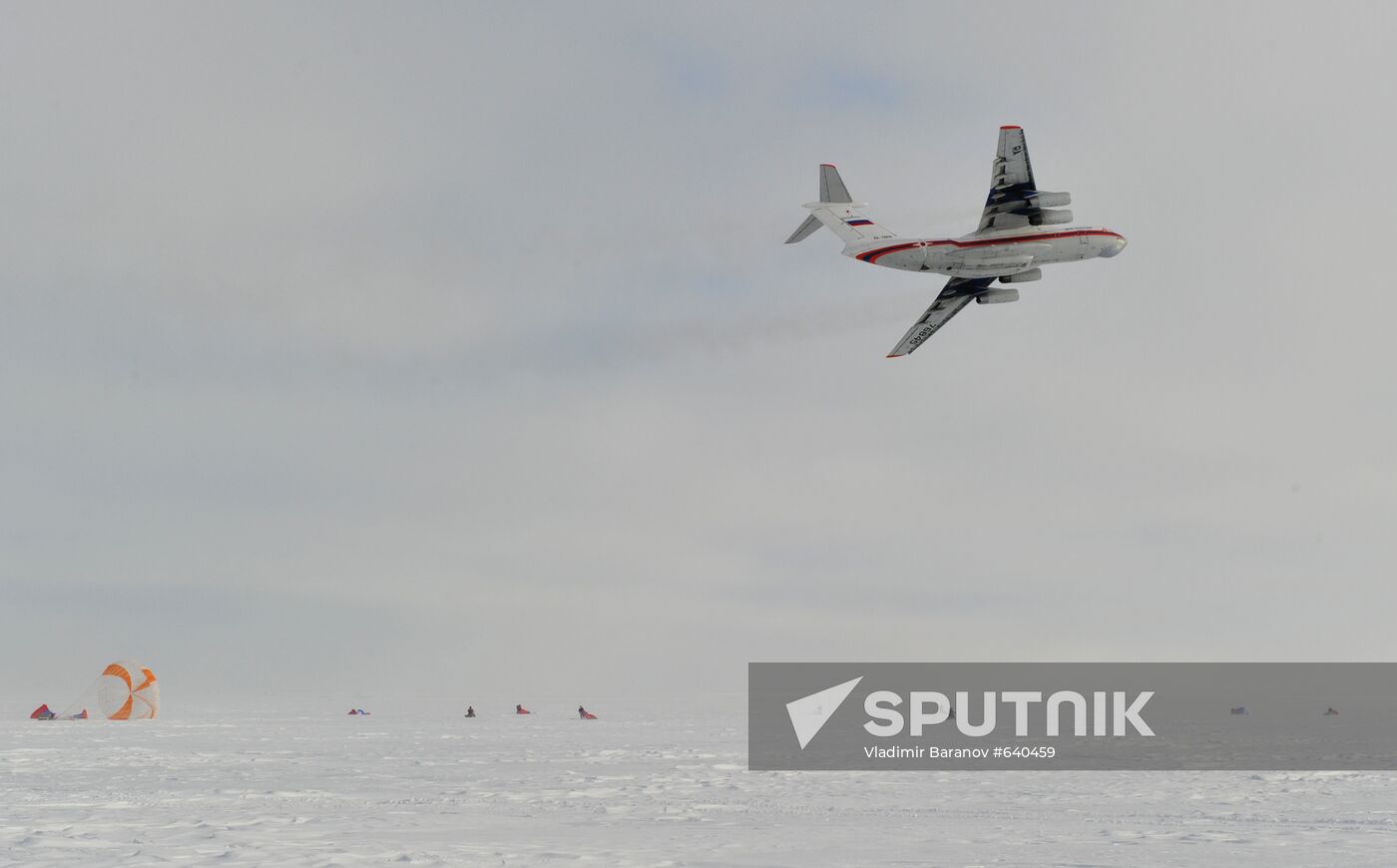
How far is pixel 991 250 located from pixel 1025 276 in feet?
11.0

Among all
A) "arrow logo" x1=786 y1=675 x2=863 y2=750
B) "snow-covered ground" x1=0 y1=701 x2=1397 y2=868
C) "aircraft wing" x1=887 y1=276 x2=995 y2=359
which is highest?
"aircraft wing" x1=887 y1=276 x2=995 y2=359

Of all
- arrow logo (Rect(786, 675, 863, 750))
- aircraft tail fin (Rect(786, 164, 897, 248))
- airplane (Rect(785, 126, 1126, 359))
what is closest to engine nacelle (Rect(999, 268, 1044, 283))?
airplane (Rect(785, 126, 1126, 359))

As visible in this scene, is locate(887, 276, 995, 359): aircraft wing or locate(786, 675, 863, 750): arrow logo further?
locate(786, 675, 863, 750): arrow logo

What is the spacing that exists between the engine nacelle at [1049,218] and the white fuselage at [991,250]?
210 mm

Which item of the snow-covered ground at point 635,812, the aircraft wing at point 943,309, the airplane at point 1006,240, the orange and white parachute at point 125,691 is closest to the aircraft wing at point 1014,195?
the airplane at point 1006,240

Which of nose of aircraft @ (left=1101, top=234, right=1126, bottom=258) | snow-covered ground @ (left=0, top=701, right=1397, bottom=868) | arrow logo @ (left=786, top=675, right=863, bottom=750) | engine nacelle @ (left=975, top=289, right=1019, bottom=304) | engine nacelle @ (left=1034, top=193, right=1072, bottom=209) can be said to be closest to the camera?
snow-covered ground @ (left=0, top=701, right=1397, bottom=868)

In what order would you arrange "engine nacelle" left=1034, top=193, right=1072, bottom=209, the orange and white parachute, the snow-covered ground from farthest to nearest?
the orange and white parachute
"engine nacelle" left=1034, top=193, right=1072, bottom=209
the snow-covered ground

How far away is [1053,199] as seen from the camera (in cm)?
4709

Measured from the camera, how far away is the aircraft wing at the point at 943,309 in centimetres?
5394

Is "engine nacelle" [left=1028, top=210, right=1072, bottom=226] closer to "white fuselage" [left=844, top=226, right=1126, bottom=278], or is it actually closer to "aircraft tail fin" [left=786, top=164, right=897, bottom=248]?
"white fuselage" [left=844, top=226, right=1126, bottom=278]

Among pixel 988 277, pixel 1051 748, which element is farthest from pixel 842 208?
pixel 1051 748

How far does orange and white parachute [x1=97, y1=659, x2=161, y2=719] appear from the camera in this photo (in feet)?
229

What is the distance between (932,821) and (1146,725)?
160ft

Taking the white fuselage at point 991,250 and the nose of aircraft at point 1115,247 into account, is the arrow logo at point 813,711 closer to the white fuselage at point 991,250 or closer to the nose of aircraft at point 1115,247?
the white fuselage at point 991,250
